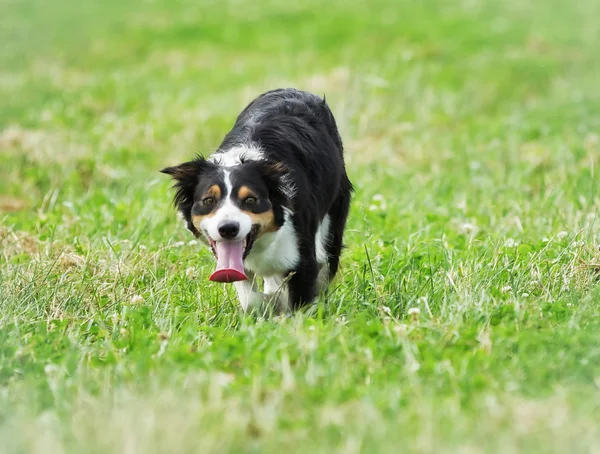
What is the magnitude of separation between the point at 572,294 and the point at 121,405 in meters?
2.61

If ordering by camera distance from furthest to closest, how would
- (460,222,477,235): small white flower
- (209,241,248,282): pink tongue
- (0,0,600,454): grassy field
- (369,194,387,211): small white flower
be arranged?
1. (369,194,387,211): small white flower
2. (460,222,477,235): small white flower
3. (209,241,248,282): pink tongue
4. (0,0,600,454): grassy field

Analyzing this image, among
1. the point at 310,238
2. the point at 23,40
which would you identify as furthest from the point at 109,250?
the point at 23,40

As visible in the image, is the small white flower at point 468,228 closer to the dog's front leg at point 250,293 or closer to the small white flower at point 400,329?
the dog's front leg at point 250,293

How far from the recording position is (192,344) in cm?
449

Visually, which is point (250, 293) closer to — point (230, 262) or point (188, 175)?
point (230, 262)

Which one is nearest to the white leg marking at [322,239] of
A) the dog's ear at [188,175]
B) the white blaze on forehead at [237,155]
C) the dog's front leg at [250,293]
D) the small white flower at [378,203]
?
the dog's front leg at [250,293]

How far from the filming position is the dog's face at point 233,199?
4574mm

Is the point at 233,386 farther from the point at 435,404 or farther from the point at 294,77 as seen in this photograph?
the point at 294,77

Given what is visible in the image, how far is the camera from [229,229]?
14.8 ft

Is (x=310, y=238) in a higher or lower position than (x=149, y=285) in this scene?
higher

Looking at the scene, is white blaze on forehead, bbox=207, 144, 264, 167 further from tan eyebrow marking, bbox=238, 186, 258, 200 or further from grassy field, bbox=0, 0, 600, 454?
grassy field, bbox=0, 0, 600, 454

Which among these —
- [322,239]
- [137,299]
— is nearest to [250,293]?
[137,299]

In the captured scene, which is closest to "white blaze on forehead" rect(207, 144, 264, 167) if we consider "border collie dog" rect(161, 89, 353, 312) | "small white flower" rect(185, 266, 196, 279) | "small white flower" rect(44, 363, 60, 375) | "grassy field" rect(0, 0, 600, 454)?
"border collie dog" rect(161, 89, 353, 312)

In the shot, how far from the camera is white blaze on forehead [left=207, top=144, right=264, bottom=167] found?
16.1ft
